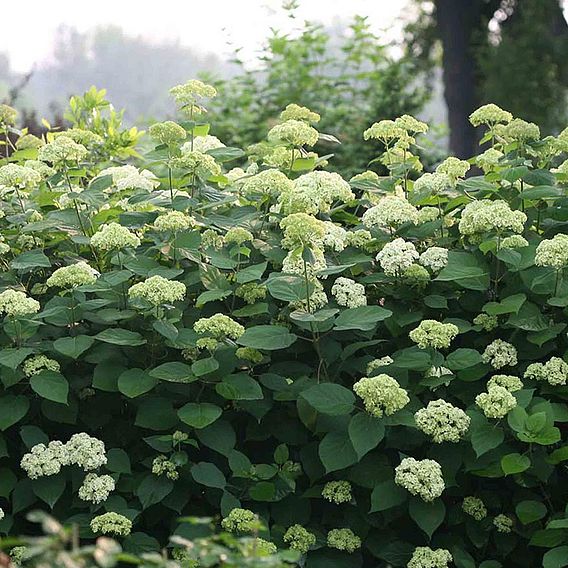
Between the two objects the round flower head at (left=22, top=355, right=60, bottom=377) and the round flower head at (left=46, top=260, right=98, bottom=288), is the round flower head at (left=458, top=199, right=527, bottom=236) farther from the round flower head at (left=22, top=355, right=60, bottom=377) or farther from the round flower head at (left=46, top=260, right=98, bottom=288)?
the round flower head at (left=22, top=355, right=60, bottom=377)

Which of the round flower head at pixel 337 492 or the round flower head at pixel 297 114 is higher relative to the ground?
the round flower head at pixel 297 114

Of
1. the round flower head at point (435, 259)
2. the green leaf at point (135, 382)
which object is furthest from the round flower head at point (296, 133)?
the green leaf at point (135, 382)

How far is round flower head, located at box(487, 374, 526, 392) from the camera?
2.36 m

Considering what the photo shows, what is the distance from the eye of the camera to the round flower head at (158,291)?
2297mm

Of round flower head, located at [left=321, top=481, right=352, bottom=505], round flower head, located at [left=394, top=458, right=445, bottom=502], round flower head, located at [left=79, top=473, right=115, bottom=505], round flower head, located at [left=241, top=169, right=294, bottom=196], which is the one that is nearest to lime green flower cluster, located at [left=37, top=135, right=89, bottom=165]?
round flower head, located at [left=241, top=169, right=294, bottom=196]

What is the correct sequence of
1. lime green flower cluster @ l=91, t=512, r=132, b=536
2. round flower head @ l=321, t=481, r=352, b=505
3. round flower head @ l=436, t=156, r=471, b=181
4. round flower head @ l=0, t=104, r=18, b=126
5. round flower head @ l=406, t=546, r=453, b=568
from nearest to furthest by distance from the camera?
lime green flower cluster @ l=91, t=512, r=132, b=536 → round flower head @ l=406, t=546, r=453, b=568 → round flower head @ l=321, t=481, r=352, b=505 → round flower head @ l=436, t=156, r=471, b=181 → round flower head @ l=0, t=104, r=18, b=126

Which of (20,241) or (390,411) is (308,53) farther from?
(390,411)

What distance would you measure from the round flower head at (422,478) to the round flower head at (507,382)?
259mm

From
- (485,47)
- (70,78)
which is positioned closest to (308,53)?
(485,47)

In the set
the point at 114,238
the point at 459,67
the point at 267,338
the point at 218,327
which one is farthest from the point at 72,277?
the point at 459,67

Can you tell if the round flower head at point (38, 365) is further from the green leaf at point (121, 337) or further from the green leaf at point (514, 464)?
the green leaf at point (514, 464)

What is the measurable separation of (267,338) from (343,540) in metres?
0.52

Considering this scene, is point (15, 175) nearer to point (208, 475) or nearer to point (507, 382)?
point (208, 475)

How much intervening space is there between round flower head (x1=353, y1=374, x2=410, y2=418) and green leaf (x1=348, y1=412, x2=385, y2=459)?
4 cm
